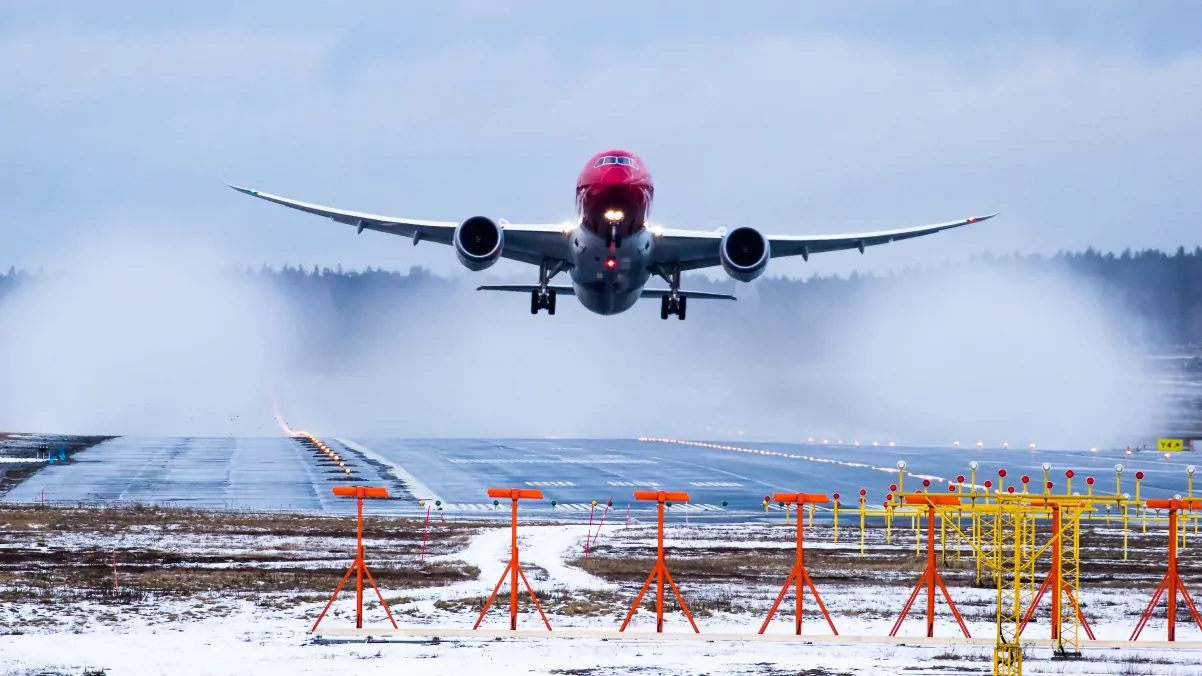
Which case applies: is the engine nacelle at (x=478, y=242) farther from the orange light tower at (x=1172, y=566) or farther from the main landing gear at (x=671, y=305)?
the orange light tower at (x=1172, y=566)

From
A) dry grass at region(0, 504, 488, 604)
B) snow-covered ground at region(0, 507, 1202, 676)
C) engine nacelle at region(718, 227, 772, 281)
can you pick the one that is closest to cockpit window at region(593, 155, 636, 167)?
engine nacelle at region(718, 227, 772, 281)

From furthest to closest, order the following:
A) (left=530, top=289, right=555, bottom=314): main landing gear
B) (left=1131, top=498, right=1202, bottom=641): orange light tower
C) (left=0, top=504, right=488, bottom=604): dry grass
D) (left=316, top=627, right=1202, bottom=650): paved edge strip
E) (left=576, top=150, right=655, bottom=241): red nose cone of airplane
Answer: (left=530, top=289, right=555, bottom=314): main landing gear < (left=576, top=150, right=655, bottom=241): red nose cone of airplane < (left=0, top=504, right=488, bottom=604): dry grass < (left=316, top=627, right=1202, bottom=650): paved edge strip < (left=1131, top=498, right=1202, bottom=641): orange light tower

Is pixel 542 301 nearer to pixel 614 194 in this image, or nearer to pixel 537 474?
pixel 614 194

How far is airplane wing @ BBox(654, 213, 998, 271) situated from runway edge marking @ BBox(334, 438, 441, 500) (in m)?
19.6

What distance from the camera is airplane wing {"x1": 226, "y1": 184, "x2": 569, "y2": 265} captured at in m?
41.0

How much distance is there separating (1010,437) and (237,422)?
81.2 m

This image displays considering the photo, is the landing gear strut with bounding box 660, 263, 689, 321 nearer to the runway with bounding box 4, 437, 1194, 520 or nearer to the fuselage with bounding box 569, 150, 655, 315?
the fuselage with bounding box 569, 150, 655, 315

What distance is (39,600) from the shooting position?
27.6m

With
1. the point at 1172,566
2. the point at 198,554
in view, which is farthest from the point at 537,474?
the point at 1172,566

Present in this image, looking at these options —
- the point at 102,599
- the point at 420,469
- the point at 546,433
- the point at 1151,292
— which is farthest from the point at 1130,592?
the point at 1151,292

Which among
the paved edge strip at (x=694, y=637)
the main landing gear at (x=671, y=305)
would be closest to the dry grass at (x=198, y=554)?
the paved edge strip at (x=694, y=637)

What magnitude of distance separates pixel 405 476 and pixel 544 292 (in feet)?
91.0

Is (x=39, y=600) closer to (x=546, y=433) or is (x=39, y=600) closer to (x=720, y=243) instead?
(x=720, y=243)

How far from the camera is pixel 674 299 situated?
46.5m
